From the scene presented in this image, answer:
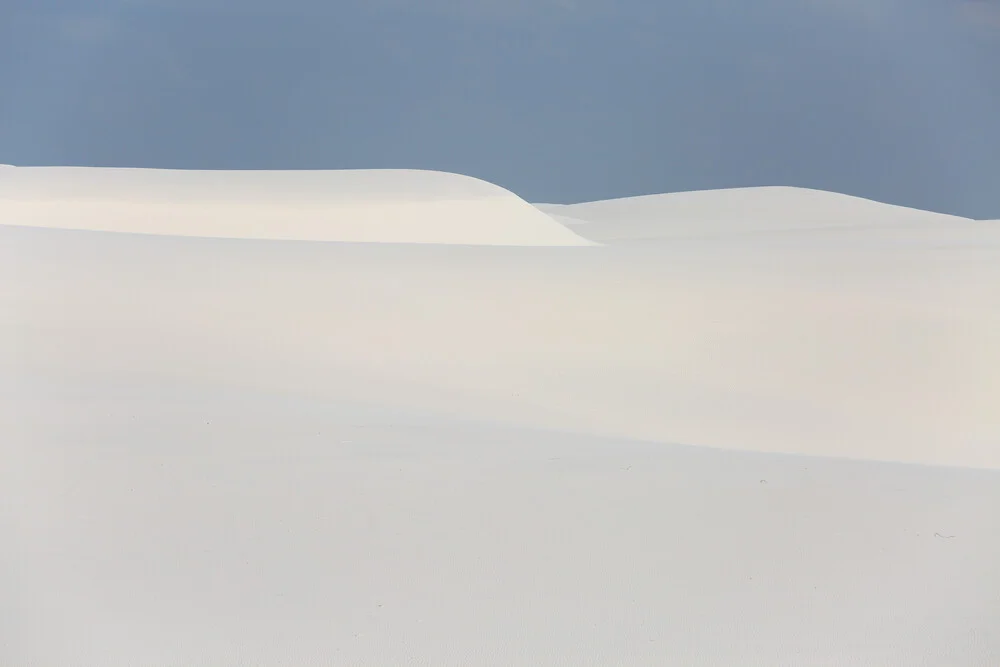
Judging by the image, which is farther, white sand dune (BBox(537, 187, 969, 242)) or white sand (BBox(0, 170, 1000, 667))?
white sand dune (BBox(537, 187, 969, 242))

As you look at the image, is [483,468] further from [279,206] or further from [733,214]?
[733,214]

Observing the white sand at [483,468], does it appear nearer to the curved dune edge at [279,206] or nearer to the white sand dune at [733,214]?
the curved dune edge at [279,206]

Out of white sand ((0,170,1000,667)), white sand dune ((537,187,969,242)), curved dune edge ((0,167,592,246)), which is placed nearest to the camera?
white sand ((0,170,1000,667))

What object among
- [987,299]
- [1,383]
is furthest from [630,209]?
[1,383]

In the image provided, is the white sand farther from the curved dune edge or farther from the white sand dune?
the white sand dune

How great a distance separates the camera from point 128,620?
3.30m

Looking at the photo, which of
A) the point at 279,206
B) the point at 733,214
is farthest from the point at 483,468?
the point at 733,214

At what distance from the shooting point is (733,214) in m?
34.6

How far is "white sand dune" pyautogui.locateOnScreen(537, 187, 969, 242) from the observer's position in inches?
1159

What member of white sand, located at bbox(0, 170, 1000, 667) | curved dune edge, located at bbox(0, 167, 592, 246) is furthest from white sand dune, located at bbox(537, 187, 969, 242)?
white sand, located at bbox(0, 170, 1000, 667)

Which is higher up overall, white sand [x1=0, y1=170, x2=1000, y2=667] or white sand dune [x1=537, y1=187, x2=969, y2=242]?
white sand dune [x1=537, y1=187, x2=969, y2=242]

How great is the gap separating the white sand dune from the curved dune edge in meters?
6.52

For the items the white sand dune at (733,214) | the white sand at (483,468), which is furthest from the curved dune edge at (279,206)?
the white sand dune at (733,214)

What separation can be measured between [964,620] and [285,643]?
208 cm
